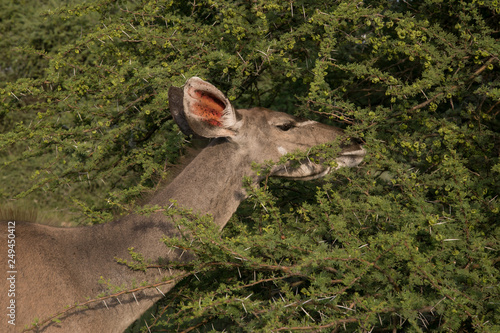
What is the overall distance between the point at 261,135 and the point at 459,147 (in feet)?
5.54

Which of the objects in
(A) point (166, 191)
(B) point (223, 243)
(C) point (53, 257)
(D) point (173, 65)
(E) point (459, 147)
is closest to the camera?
(B) point (223, 243)

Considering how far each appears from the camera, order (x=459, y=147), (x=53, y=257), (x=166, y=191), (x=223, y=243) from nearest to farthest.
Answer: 1. (x=223, y=243)
2. (x=53, y=257)
3. (x=166, y=191)
4. (x=459, y=147)

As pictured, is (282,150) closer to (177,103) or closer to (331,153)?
(331,153)

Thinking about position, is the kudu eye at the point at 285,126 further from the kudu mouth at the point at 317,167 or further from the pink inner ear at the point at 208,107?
the pink inner ear at the point at 208,107

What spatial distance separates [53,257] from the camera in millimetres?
3559

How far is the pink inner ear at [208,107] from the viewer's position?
3.61 meters

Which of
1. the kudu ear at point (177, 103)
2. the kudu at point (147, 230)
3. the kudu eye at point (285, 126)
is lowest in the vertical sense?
the kudu at point (147, 230)

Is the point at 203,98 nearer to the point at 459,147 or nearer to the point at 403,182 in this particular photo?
the point at 403,182

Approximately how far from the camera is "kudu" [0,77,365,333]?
3.38 m

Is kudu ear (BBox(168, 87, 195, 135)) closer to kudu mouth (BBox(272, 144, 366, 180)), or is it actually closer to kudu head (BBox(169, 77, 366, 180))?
kudu head (BBox(169, 77, 366, 180))

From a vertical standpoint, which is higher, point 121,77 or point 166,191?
point 121,77

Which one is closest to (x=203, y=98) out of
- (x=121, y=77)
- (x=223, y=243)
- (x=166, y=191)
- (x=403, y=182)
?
(x=166, y=191)

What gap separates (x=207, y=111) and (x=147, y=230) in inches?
38.7

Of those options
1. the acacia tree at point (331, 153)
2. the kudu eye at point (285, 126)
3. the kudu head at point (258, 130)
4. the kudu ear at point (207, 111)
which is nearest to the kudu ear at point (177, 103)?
the kudu head at point (258, 130)
